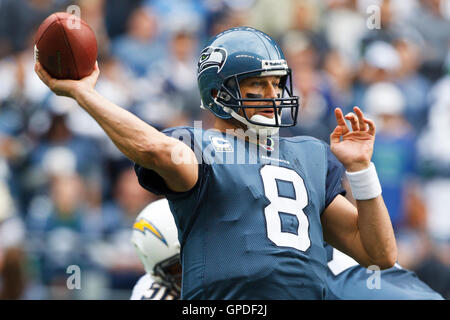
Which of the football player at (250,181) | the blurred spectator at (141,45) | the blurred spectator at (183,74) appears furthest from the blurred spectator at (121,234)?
the football player at (250,181)

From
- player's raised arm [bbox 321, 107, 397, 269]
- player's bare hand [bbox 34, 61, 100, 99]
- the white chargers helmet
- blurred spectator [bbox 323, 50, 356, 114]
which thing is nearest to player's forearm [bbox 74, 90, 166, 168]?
player's bare hand [bbox 34, 61, 100, 99]

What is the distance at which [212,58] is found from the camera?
11.8 feet

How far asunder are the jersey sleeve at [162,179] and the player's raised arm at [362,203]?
0.69 m

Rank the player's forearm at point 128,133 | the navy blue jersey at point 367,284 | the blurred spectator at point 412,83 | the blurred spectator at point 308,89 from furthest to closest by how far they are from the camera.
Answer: the blurred spectator at point 412,83
the blurred spectator at point 308,89
the navy blue jersey at point 367,284
the player's forearm at point 128,133

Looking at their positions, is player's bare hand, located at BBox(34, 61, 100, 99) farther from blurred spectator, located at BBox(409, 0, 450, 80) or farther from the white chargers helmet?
blurred spectator, located at BBox(409, 0, 450, 80)

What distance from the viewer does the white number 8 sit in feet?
10.5

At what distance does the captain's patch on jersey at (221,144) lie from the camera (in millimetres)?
3303

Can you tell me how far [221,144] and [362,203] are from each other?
0.72 m

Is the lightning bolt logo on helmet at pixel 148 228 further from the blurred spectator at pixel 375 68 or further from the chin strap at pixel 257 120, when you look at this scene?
the blurred spectator at pixel 375 68

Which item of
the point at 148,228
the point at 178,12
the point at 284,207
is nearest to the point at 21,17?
the point at 178,12

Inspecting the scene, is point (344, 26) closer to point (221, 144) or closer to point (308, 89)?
point (308, 89)

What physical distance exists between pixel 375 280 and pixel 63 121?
14.0 feet

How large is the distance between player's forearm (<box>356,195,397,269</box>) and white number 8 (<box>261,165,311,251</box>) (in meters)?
0.32

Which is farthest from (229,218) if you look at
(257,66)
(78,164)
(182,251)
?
(78,164)
